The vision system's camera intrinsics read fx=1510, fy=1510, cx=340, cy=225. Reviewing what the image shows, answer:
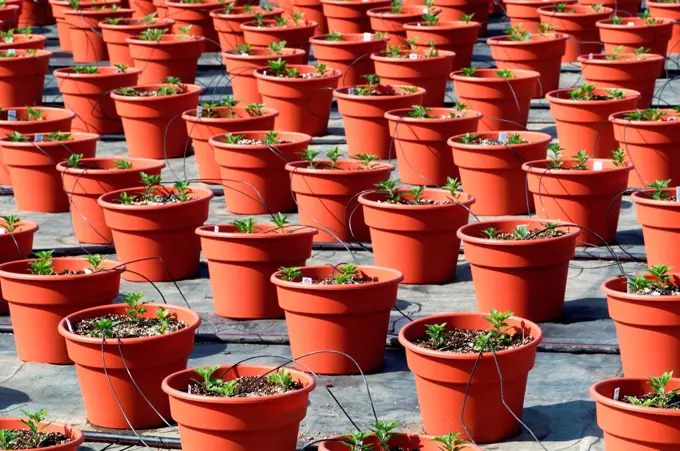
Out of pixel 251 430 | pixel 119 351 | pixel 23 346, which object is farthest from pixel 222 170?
pixel 251 430

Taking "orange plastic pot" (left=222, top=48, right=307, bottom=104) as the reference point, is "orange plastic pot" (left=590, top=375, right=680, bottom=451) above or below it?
below

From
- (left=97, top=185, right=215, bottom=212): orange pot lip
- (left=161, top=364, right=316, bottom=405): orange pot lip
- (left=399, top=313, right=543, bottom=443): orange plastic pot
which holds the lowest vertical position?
(left=399, top=313, right=543, bottom=443): orange plastic pot

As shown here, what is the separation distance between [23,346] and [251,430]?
190 centimetres

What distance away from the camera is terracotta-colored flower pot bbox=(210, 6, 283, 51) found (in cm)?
1257

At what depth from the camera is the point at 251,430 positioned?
5426mm

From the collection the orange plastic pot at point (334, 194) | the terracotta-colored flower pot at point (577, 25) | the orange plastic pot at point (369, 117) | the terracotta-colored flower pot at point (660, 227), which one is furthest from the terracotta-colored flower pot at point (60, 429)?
the terracotta-colored flower pot at point (577, 25)

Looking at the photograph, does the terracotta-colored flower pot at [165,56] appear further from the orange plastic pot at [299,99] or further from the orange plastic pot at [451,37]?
the orange plastic pot at [451,37]

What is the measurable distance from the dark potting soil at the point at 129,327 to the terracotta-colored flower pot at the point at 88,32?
22.1ft

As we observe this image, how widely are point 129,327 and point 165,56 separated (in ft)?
18.7

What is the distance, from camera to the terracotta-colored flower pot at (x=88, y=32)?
12852mm

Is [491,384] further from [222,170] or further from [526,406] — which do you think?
[222,170]

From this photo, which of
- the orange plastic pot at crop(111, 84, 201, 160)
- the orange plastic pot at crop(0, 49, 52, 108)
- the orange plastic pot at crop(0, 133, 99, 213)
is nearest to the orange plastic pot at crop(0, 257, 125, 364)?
the orange plastic pot at crop(0, 133, 99, 213)

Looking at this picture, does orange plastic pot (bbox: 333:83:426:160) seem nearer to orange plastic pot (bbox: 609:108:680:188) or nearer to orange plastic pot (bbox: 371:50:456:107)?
orange plastic pot (bbox: 371:50:456:107)

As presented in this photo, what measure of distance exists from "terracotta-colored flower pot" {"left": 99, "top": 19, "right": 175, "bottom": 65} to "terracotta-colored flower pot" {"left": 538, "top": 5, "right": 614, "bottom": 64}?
309 centimetres
